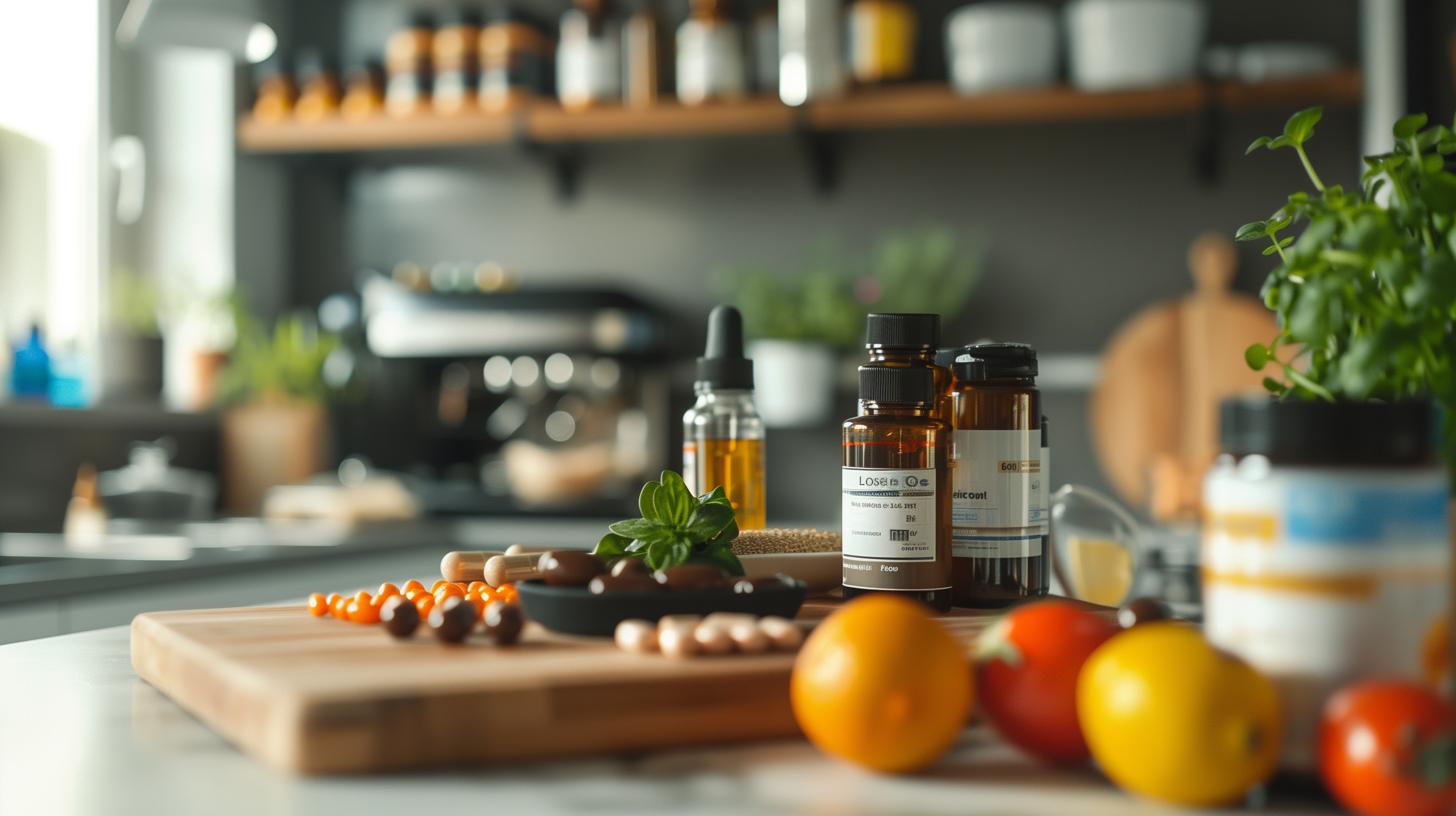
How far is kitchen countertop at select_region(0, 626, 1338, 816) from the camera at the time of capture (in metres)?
0.46

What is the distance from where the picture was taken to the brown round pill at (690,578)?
66cm

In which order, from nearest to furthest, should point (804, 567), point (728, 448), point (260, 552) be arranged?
point (804, 567)
point (728, 448)
point (260, 552)

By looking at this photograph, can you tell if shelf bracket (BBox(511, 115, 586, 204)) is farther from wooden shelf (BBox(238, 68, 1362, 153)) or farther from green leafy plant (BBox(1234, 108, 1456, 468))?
green leafy plant (BBox(1234, 108, 1456, 468))

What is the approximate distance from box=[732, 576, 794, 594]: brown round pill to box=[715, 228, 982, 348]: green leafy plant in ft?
6.48

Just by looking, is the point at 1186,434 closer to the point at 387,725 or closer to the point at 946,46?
Answer: the point at 946,46

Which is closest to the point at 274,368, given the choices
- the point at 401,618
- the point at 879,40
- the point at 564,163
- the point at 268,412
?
the point at 268,412

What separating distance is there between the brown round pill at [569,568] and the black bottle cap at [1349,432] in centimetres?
38

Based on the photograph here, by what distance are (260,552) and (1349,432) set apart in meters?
1.73

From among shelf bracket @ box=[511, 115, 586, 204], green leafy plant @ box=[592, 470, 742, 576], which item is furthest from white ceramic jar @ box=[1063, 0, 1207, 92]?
green leafy plant @ box=[592, 470, 742, 576]

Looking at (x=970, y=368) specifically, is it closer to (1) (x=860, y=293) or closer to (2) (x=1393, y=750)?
(2) (x=1393, y=750)

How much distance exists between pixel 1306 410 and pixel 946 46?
2527 millimetres

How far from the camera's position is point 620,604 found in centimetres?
65

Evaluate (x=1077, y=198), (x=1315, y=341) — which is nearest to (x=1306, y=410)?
(x=1315, y=341)

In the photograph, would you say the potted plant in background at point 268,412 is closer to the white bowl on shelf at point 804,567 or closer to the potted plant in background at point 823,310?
the potted plant in background at point 823,310
